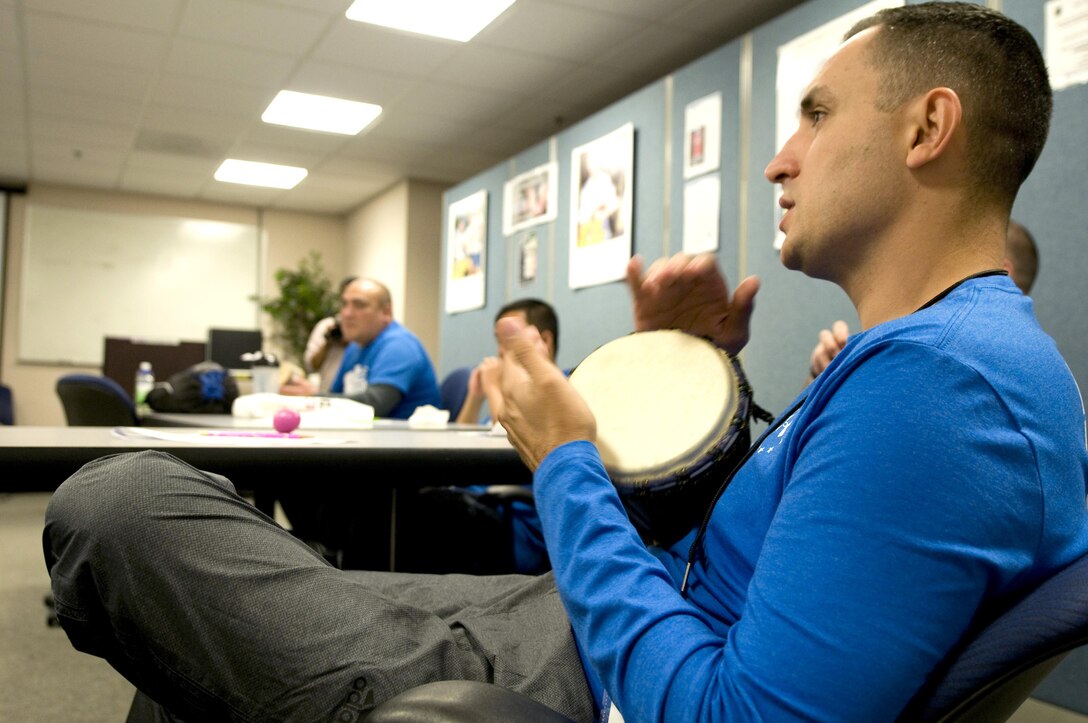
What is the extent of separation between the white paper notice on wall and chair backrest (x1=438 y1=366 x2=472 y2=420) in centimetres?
218

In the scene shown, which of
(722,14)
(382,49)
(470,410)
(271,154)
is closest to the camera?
(470,410)

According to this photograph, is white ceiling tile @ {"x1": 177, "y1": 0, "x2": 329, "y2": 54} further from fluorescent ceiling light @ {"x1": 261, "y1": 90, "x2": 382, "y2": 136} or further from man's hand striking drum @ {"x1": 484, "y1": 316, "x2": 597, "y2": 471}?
man's hand striking drum @ {"x1": 484, "y1": 316, "x2": 597, "y2": 471}

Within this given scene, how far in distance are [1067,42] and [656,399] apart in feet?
6.77

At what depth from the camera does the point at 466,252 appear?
19.6 feet

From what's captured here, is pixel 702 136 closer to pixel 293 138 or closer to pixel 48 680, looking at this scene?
pixel 48 680

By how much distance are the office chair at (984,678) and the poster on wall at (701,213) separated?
3185 millimetres

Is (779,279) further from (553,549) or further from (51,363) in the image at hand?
(51,363)

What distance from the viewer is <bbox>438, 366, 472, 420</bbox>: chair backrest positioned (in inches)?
133

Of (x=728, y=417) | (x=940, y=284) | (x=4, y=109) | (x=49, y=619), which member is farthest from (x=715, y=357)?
(x=4, y=109)

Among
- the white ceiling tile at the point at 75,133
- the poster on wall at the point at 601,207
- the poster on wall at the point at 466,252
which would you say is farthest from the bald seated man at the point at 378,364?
the white ceiling tile at the point at 75,133

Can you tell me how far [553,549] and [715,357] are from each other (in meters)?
0.34

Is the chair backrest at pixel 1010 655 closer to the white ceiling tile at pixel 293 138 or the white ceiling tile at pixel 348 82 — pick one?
the white ceiling tile at pixel 348 82

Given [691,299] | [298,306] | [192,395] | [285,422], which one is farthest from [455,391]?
[298,306]

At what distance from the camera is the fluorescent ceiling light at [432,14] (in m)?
4.02
